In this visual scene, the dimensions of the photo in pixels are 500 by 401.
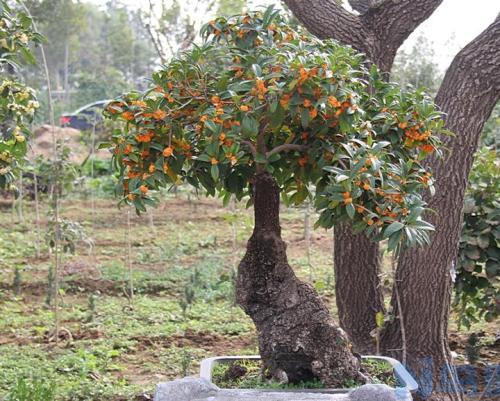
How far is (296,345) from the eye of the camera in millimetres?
2646

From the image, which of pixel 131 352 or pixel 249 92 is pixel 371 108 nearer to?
pixel 249 92

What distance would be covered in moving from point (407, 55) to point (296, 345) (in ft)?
32.5

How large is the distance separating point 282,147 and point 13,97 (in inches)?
65.3

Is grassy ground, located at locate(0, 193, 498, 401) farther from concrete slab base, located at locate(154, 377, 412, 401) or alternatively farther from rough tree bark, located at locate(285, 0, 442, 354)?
concrete slab base, located at locate(154, 377, 412, 401)

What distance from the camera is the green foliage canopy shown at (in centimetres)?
223

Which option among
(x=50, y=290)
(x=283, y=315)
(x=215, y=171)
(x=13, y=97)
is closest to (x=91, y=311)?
(x=50, y=290)

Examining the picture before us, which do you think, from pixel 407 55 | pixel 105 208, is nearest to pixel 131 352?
pixel 105 208

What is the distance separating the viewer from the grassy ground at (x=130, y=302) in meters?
4.59

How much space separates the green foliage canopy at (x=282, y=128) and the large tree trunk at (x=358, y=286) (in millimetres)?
1229

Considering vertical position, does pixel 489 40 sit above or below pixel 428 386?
above

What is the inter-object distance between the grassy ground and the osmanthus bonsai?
135 cm

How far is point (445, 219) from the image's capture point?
3670 mm

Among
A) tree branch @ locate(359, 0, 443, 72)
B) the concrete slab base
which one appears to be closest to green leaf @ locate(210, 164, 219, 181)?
the concrete slab base

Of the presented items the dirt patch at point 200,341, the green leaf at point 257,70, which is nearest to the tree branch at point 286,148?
the green leaf at point 257,70
